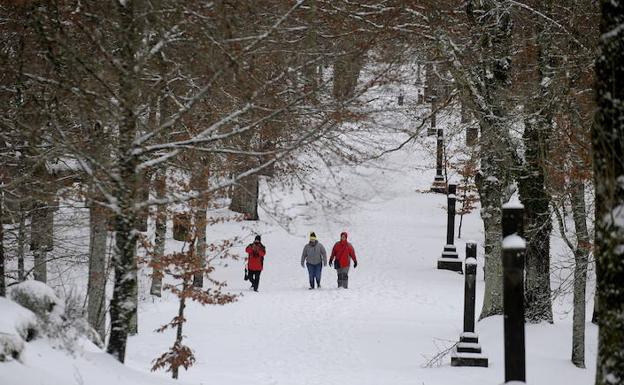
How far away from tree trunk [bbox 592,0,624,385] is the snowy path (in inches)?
124

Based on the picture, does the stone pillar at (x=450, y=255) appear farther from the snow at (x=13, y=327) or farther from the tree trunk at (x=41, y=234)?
the snow at (x=13, y=327)

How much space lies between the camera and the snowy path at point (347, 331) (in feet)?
36.1

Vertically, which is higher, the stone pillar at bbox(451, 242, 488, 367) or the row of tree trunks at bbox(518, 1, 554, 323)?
the row of tree trunks at bbox(518, 1, 554, 323)

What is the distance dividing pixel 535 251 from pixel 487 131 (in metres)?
2.58

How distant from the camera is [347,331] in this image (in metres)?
14.5

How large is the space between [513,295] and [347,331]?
32.1 ft

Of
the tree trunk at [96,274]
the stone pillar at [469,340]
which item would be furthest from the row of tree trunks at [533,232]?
the tree trunk at [96,274]

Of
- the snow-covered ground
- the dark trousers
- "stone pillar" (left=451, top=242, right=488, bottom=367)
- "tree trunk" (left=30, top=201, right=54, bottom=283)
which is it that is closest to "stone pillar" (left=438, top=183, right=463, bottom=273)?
the snow-covered ground

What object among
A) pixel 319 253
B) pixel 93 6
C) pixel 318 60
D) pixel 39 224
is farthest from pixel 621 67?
pixel 319 253

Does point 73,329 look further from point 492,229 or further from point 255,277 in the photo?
point 255,277

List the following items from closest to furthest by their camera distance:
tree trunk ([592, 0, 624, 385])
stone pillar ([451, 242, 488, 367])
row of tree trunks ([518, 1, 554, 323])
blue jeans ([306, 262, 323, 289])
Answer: tree trunk ([592, 0, 624, 385]) → stone pillar ([451, 242, 488, 367]) → row of tree trunks ([518, 1, 554, 323]) → blue jeans ([306, 262, 323, 289])

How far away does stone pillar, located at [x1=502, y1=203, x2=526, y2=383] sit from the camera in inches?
195

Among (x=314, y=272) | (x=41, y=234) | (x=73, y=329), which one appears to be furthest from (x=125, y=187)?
(x=314, y=272)

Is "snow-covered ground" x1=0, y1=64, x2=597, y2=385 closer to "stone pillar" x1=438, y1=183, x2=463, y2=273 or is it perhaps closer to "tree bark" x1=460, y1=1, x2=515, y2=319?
"stone pillar" x1=438, y1=183, x2=463, y2=273
